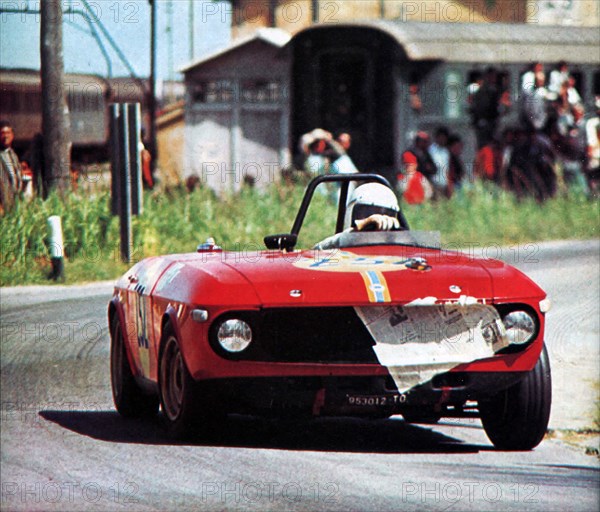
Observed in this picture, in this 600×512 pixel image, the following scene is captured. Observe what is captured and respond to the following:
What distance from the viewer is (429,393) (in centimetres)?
197

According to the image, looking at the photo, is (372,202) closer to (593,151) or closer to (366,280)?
(366,280)

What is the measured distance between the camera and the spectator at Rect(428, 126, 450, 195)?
3.17m

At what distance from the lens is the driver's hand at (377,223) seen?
2.28 meters

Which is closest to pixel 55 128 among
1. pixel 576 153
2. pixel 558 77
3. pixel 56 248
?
pixel 56 248

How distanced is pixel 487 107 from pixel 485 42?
15.6 inches

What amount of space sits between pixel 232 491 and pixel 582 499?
5.98 ft

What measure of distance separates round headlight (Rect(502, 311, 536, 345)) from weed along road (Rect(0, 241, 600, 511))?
0.36 meters

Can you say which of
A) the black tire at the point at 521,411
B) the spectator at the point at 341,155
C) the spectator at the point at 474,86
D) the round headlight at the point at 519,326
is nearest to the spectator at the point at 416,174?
the spectator at the point at 341,155

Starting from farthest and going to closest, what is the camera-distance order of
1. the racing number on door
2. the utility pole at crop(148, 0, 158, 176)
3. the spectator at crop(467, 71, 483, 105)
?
the spectator at crop(467, 71, 483, 105) < the utility pole at crop(148, 0, 158, 176) < the racing number on door

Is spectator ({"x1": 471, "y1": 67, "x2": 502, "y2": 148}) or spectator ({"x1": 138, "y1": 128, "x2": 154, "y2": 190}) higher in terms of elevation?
spectator ({"x1": 471, "y1": 67, "x2": 502, "y2": 148})

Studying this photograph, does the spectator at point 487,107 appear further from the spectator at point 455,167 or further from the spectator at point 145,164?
the spectator at point 145,164

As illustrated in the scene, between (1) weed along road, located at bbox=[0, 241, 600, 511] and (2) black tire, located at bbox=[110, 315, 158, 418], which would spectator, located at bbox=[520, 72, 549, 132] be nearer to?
(1) weed along road, located at bbox=[0, 241, 600, 511]

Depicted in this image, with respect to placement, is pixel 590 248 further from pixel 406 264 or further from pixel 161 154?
pixel 406 264

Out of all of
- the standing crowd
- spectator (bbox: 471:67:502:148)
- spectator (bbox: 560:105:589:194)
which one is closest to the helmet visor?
the standing crowd
